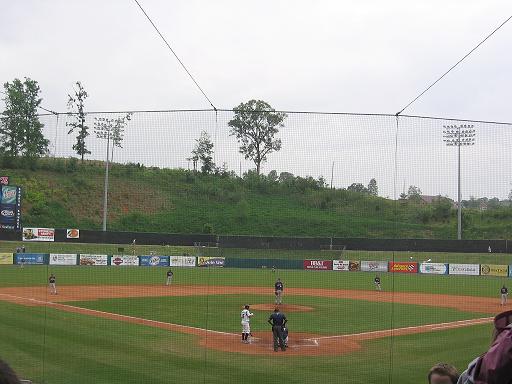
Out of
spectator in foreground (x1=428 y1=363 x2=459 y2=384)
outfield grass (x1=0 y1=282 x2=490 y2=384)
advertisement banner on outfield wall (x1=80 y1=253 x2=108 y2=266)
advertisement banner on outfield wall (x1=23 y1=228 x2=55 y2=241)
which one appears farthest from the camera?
advertisement banner on outfield wall (x1=80 y1=253 x2=108 y2=266)

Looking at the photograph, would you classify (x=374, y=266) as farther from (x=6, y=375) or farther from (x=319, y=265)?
(x=6, y=375)

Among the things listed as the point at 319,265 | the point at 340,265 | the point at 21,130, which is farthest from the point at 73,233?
the point at 340,265

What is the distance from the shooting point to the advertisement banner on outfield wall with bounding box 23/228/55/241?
18.3 metres

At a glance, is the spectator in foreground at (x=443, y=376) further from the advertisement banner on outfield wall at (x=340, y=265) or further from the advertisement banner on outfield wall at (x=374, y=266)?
the advertisement banner on outfield wall at (x=374, y=266)

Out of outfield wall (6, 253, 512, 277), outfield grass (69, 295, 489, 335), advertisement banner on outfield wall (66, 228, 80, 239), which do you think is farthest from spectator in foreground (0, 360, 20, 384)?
outfield wall (6, 253, 512, 277)

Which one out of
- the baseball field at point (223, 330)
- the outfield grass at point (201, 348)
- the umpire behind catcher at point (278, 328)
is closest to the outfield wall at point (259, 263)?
the baseball field at point (223, 330)

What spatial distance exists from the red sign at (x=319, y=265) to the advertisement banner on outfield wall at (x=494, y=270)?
11779 mm

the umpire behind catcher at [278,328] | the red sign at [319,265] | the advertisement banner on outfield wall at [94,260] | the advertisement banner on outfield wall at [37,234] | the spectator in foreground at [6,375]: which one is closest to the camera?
the spectator in foreground at [6,375]

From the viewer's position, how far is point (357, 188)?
12.6m

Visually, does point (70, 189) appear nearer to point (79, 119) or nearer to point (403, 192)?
point (79, 119)

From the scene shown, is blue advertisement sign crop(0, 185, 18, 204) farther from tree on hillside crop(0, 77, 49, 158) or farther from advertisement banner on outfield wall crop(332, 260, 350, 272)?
advertisement banner on outfield wall crop(332, 260, 350, 272)

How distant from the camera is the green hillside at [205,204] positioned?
13.1m

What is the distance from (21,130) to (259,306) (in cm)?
1787

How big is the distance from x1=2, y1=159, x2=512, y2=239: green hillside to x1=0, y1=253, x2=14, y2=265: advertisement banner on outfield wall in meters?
27.7
